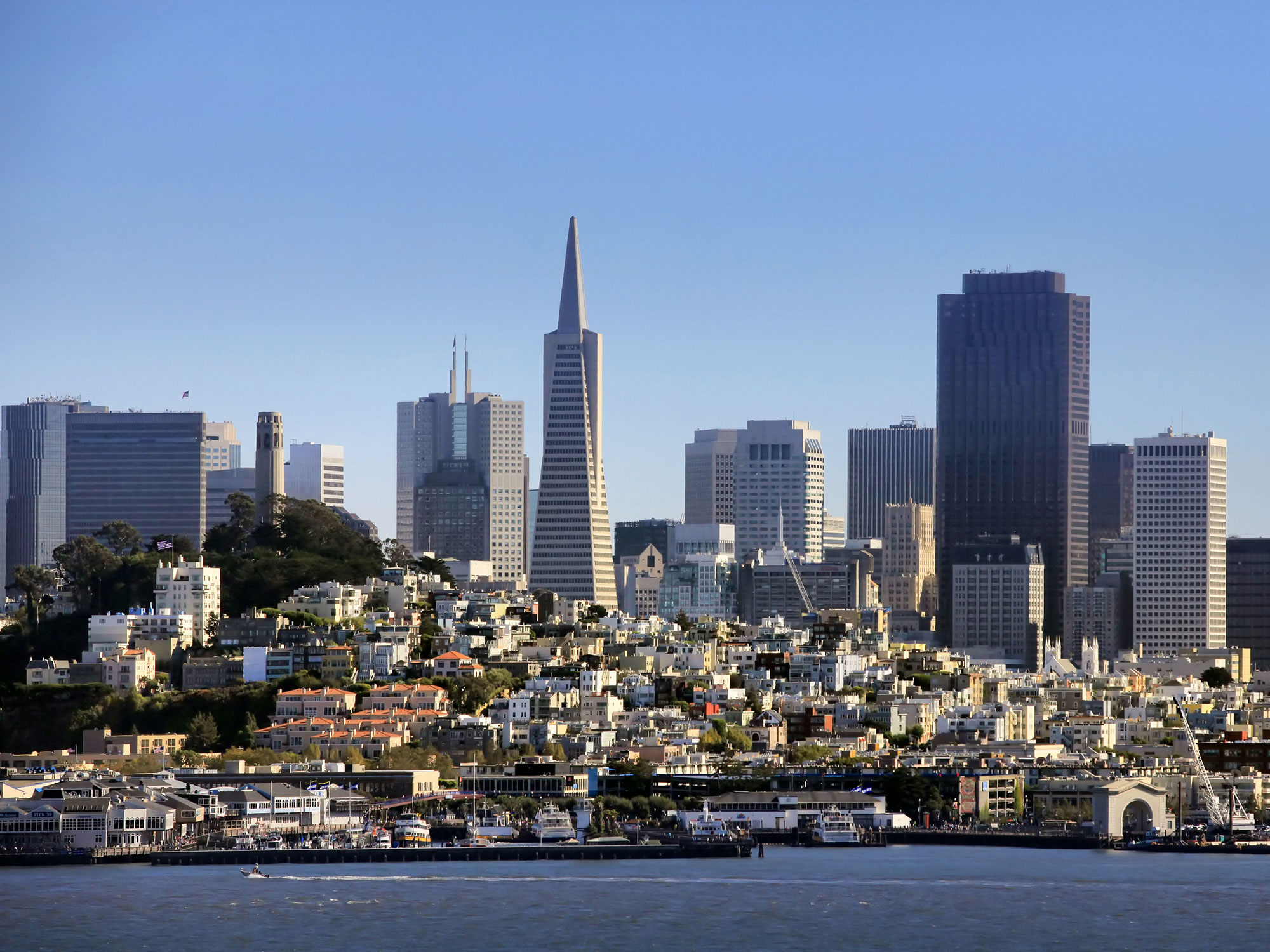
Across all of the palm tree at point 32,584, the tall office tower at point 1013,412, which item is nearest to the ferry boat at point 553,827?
the palm tree at point 32,584

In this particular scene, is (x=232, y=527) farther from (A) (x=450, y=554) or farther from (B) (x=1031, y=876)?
(A) (x=450, y=554)

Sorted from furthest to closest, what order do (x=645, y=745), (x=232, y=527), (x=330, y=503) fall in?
(x=330, y=503)
(x=232, y=527)
(x=645, y=745)

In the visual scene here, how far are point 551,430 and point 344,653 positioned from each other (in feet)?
176

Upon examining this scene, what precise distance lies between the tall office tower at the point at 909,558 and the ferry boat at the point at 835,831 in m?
109

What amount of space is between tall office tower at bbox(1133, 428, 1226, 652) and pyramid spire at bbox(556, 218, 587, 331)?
37.6 m

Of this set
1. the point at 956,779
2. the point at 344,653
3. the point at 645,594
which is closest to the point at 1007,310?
the point at 645,594

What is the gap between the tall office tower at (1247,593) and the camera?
556 ft

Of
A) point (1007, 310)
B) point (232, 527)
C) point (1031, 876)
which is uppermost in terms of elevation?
point (1007, 310)

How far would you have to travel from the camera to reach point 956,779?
82250 mm

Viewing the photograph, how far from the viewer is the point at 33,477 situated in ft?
618

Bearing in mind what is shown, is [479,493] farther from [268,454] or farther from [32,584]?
[32,584]

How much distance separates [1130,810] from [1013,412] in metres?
111

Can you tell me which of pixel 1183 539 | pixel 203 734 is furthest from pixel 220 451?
pixel 203 734

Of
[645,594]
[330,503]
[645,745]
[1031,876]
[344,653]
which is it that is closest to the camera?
[1031,876]
